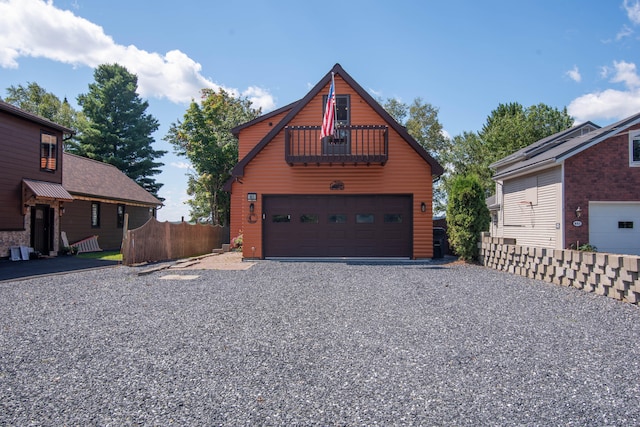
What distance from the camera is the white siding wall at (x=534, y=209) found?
1529 cm

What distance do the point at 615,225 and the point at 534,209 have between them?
117 inches

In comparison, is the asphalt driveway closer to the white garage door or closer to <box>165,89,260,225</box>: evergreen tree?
<box>165,89,260,225</box>: evergreen tree

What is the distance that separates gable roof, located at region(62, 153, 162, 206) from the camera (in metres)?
20.1

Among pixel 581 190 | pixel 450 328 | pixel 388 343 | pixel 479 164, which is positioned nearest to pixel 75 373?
pixel 388 343

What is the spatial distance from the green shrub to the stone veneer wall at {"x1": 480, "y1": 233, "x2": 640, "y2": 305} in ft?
2.17

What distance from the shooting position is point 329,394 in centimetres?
344

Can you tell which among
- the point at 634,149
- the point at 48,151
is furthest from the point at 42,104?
the point at 634,149

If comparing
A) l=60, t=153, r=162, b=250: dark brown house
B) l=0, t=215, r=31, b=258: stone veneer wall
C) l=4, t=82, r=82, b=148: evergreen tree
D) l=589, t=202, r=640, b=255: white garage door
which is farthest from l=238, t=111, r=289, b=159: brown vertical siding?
l=4, t=82, r=82, b=148: evergreen tree

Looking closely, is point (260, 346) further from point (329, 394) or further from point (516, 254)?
point (516, 254)

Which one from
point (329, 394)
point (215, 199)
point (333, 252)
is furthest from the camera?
point (215, 199)

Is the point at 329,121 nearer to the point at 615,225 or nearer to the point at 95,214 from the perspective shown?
the point at 615,225

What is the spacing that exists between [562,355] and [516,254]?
6.95m

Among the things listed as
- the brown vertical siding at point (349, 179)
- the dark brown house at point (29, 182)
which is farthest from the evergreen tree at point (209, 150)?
the brown vertical siding at point (349, 179)

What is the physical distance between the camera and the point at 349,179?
14.2m
